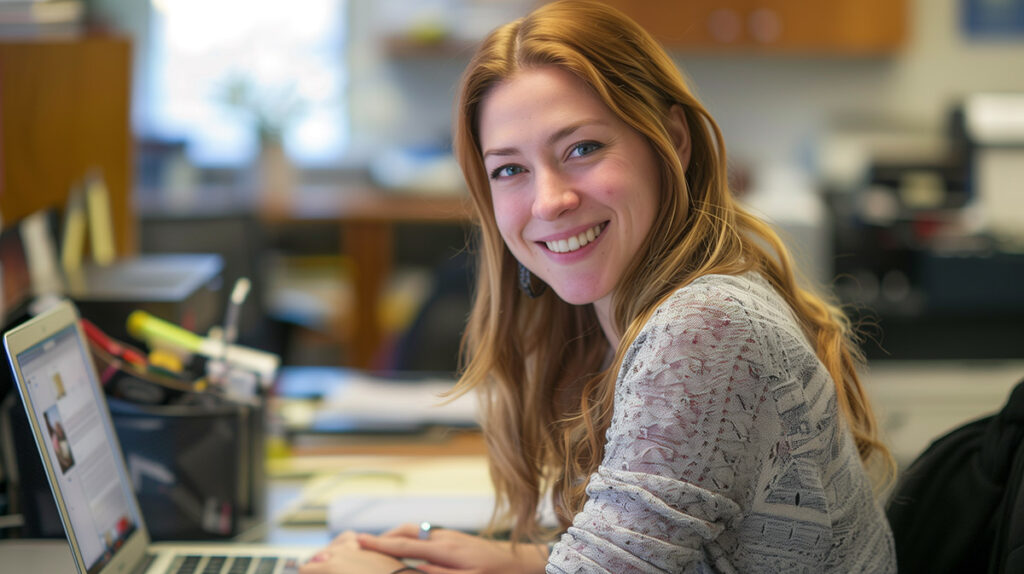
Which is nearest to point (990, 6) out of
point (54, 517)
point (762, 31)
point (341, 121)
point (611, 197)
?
point (762, 31)

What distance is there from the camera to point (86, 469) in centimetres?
102

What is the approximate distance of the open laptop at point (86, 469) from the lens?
0.94m

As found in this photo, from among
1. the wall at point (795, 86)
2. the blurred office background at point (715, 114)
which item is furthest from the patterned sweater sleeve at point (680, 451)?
the wall at point (795, 86)

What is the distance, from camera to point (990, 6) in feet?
16.0

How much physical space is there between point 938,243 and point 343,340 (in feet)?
8.43

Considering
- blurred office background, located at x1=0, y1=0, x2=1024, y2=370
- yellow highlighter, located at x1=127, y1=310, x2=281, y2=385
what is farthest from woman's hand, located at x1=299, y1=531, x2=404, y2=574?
blurred office background, located at x1=0, y1=0, x2=1024, y2=370

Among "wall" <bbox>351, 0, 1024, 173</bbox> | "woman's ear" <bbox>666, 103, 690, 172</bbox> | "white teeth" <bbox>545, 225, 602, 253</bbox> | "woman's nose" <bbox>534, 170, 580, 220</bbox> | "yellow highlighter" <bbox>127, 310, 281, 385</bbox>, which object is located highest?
"woman's ear" <bbox>666, 103, 690, 172</bbox>

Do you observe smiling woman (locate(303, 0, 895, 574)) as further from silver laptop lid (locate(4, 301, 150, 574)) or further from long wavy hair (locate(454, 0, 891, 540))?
silver laptop lid (locate(4, 301, 150, 574))

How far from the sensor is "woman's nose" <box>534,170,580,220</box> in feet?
3.34

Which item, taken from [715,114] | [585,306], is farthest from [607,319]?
[715,114]

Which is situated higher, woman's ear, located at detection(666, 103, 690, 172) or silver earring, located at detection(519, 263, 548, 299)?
woman's ear, located at detection(666, 103, 690, 172)

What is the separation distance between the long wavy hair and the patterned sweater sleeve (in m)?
0.12

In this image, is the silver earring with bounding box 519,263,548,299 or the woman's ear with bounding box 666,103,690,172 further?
the silver earring with bounding box 519,263,548,299

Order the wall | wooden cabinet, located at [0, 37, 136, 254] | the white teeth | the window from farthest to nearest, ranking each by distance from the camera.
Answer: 1. the window
2. the wall
3. wooden cabinet, located at [0, 37, 136, 254]
4. the white teeth
